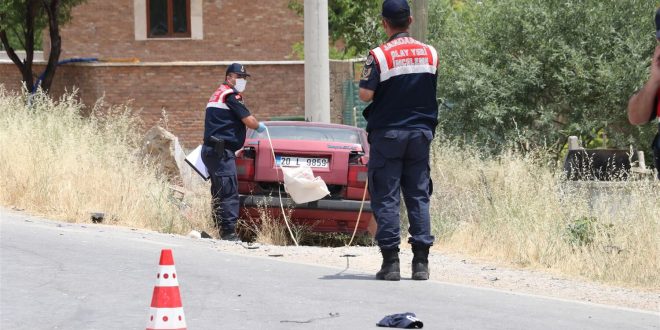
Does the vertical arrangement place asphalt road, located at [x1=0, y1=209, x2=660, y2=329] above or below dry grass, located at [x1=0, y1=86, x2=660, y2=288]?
below

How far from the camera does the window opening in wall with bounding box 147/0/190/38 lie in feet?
127

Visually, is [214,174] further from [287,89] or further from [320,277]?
[287,89]

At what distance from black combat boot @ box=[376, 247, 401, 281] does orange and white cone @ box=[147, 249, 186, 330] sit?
3.44 meters

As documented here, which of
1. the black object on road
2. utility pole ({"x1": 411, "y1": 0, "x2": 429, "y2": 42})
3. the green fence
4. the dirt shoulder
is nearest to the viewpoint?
the black object on road

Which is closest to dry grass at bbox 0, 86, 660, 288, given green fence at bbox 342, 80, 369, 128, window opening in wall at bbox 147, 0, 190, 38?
green fence at bbox 342, 80, 369, 128

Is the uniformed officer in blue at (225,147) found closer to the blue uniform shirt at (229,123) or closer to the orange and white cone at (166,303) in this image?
the blue uniform shirt at (229,123)

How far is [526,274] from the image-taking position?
10.4 metres

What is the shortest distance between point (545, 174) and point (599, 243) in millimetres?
4242

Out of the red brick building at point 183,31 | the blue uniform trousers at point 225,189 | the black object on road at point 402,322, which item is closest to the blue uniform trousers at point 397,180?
the black object on road at point 402,322

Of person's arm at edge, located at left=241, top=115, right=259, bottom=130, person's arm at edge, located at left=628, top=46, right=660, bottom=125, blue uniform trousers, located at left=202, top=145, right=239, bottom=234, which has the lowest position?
blue uniform trousers, located at left=202, top=145, right=239, bottom=234

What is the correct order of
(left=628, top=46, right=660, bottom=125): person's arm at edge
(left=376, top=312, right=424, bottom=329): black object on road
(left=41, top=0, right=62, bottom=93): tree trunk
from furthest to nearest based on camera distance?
(left=41, top=0, right=62, bottom=93): tree trunk → (left=376, top=312, right=424, bottom=329): black object on road → (left=628, top=46, right=660, bottom=125): person's arm at edge

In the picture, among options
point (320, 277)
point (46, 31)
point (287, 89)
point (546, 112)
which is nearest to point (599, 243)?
point (320, 277)

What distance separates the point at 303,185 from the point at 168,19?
27.3m

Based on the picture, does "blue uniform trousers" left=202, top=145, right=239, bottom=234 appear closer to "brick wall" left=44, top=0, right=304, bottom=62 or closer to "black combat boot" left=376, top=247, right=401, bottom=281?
"black combat boot" left=376, top=247, right=401, bottom=281
